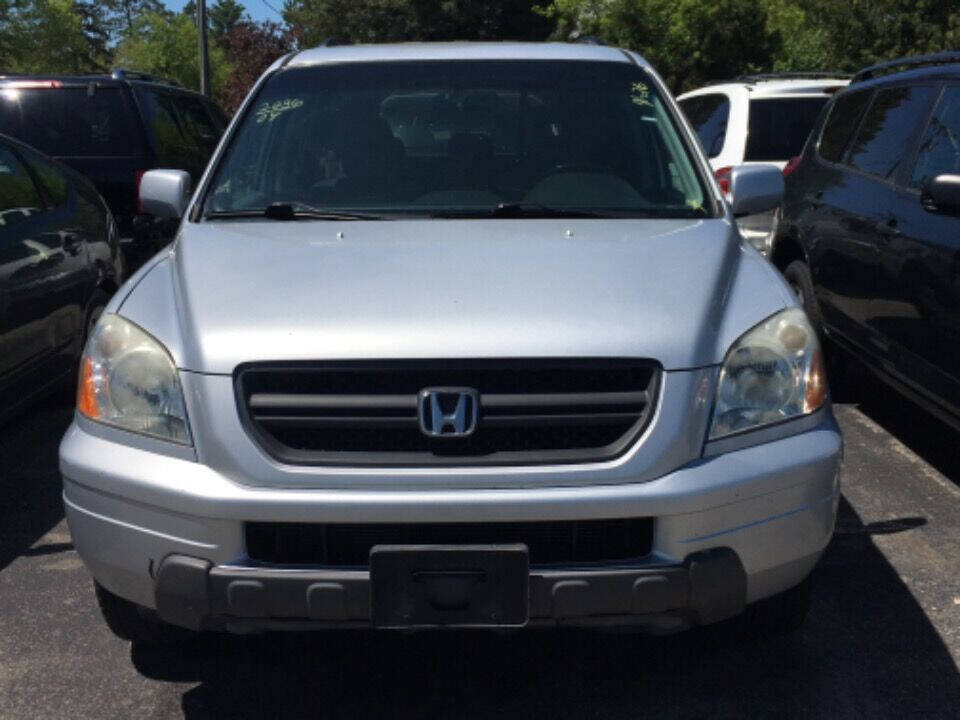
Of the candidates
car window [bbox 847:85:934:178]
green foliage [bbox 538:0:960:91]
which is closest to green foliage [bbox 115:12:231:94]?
green foliage [bbox 538:0:960:91]

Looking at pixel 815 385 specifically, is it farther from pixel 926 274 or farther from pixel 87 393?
pixel 926 274

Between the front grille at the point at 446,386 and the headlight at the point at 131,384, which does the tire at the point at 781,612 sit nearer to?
the front grille at the point at 446,386

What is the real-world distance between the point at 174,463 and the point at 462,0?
48029mm

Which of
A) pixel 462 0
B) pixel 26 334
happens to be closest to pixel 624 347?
pixel 26 334

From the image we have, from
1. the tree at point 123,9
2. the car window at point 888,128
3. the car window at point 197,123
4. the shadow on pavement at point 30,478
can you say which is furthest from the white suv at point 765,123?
the tree at point 123,9

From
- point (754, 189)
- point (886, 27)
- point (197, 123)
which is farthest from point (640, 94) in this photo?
point (886, 27)

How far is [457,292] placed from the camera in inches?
137

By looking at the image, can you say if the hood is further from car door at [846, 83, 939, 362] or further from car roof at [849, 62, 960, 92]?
car roof at [849, 62, 960, 92]

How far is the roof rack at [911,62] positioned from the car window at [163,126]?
5.27 metres

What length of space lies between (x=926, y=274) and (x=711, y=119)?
5594 millimetres

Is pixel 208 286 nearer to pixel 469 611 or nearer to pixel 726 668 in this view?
pixel 469 611

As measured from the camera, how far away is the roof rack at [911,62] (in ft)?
20.6

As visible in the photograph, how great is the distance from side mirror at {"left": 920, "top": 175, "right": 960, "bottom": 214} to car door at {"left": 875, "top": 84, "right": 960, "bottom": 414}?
0.22 feet

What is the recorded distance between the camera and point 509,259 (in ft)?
12.2
